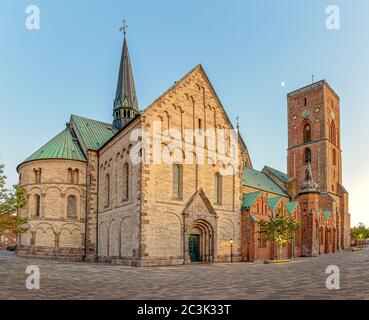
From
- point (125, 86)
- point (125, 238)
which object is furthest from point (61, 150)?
point (125, 86)

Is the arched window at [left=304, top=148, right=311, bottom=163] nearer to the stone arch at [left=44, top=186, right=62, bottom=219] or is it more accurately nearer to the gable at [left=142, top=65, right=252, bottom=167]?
the gable at [left=142, top=65, right=252, bottom=167]

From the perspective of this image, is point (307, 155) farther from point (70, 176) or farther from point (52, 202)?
point (52, 202)

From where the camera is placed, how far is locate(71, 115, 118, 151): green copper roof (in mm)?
40906

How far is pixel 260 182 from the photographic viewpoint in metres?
58.8

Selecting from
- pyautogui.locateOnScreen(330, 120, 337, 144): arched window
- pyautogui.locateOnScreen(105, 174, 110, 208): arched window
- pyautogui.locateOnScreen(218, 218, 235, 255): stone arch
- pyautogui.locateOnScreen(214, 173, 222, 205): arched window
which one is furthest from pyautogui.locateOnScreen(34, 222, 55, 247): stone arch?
pyautogui.locateOnScreen(330, 120, 337, 144): arched window

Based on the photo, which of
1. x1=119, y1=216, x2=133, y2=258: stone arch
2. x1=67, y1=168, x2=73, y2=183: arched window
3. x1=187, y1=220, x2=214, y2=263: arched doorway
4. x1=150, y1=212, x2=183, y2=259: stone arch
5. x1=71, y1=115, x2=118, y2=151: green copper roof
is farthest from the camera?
x1=71, y1=115, x2=118, y2=151: green copper roof

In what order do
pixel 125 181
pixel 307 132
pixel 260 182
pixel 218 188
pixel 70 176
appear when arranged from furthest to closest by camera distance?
pixel 307 132 < pixel 260 182 < pixel 70 176 < pixel 218 188 < pixel 125 181

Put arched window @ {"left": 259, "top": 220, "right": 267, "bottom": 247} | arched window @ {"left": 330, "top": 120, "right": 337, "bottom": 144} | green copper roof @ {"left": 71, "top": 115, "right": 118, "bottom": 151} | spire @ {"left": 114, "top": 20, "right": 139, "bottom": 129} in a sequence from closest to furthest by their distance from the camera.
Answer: arched window @ {"left": 259, "top": 220, "right": 267, "bottom": 247} → green copper roof @ {"left": 71, "top": 115, "right": 118, "bottom": 151} → spire @ {"left": 114, "top": 20, "right": 139, "bottom": 129} → arched window @ {"left": 330, "top": 120, "right": 337, "bottom": 144}

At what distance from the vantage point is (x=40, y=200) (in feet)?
123

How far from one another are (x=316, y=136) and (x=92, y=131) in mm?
44460

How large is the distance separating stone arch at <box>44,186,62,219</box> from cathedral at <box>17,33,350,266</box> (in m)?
0.10
